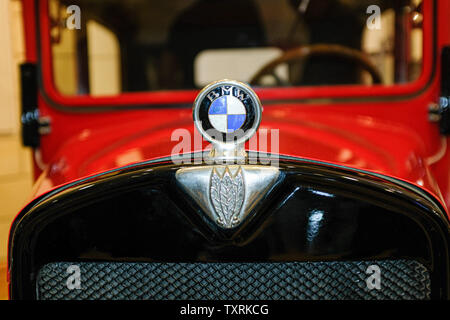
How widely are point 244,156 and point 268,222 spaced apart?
5.0 inches

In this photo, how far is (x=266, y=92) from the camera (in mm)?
1465

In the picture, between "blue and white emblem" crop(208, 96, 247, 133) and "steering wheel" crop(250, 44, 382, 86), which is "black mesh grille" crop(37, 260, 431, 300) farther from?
"steering wheel" crop(250, 44, 382, 86)

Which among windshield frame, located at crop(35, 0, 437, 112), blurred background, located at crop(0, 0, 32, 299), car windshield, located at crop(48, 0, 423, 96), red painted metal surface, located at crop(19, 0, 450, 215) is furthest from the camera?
blurred background, located at crop(0, 0, 32, 299)

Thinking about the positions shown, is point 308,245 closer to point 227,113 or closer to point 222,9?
point 227,113

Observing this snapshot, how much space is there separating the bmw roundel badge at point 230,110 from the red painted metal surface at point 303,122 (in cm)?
24

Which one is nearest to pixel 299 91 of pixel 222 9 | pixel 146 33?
pixel 222 9

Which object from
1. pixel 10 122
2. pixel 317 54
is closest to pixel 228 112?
pixel 317 54

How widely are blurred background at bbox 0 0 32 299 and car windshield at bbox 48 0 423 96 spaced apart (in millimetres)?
1884

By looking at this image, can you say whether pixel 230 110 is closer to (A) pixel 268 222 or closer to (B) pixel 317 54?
(A) pixel 268 222

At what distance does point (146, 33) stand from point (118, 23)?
101mm

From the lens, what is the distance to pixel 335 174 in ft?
2.88

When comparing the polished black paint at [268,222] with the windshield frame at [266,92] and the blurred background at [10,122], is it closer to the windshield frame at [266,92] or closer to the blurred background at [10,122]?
the windshield frame at [266,92]

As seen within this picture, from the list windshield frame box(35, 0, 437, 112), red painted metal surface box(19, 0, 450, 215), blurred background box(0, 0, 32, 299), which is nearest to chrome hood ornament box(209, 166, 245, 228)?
red painted metal surface box(19, 0, 450, 215)

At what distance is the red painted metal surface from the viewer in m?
1.19
